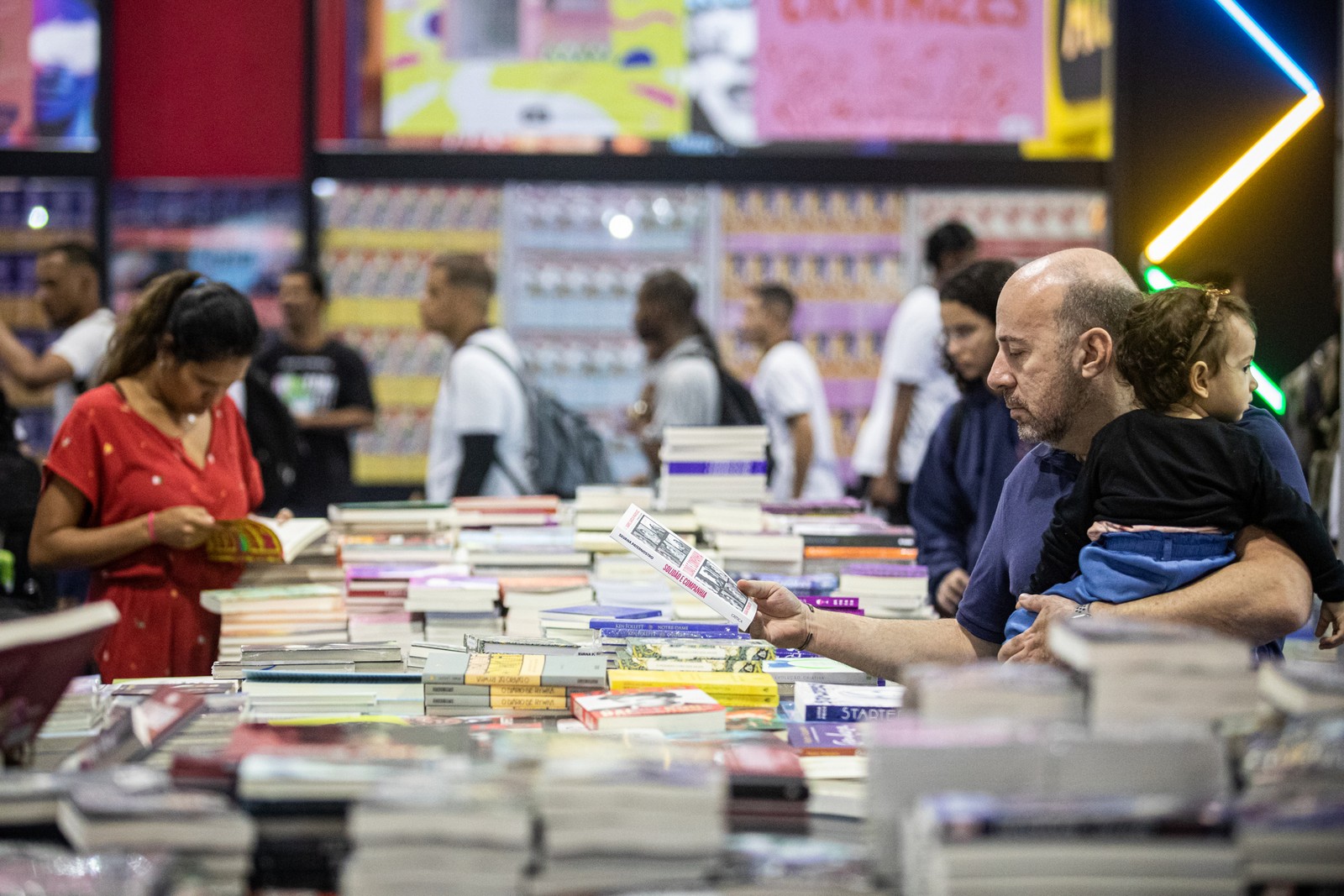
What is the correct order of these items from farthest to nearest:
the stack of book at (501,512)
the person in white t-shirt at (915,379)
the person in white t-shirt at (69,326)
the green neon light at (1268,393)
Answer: the person in white t-shirt at (915,379), the person in white t-shirt at (69,326), the green neon light at (1268,393), the stack of book at (501,512)

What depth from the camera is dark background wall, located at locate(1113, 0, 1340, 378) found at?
5.68 meters

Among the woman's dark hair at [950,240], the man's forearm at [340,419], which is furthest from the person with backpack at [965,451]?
the man's forearm at [340,419]

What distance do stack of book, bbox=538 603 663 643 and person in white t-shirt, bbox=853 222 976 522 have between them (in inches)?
112

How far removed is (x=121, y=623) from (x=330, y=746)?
2105 millimetres

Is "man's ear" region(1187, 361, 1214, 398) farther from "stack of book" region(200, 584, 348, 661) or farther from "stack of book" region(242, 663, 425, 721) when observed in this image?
"stack of book" region(200, 584, 348, 661)

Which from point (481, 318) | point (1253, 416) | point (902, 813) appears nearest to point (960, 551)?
point (1253, 416)

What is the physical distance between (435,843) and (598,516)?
272 cm

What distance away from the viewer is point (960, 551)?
4355mm

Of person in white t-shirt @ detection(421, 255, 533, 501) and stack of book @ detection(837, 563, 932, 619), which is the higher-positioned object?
person in white t-shirt @ detection(421, 255, 533, 501)

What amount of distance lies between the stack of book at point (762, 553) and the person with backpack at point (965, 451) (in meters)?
0.51

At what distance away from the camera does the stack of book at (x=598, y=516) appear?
13.1 ft

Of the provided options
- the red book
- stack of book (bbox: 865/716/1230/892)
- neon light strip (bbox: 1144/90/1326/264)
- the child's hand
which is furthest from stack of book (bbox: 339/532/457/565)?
neon light strip (bbox: 1144/90/1326/264)

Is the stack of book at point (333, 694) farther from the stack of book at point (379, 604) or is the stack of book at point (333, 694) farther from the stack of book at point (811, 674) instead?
the stack of book at point (379, 604)

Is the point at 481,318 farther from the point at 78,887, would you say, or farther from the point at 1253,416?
the point at 78,887
